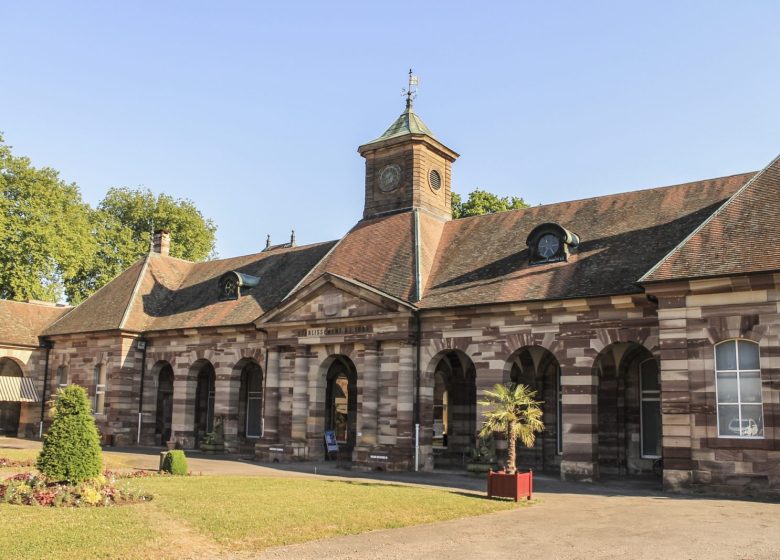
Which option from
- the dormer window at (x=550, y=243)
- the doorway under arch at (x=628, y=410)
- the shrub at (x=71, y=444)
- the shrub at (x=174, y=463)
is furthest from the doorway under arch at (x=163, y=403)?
the doorway under arch at (x=628, y=410)

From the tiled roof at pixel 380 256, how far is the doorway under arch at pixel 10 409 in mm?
19941

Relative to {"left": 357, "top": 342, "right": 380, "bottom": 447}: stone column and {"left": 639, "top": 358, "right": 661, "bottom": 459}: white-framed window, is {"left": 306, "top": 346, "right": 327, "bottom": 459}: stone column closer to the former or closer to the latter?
{"left": 357, "top": 342, "right": 380, "bottom": 447}: stone column

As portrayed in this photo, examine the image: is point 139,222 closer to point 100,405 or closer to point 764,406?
point 100,405

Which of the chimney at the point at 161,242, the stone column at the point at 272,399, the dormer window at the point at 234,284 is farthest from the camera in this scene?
the chimney at the point at 161,242

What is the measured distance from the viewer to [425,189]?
116 ft

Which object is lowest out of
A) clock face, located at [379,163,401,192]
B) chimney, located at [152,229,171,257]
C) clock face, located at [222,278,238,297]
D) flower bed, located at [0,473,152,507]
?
flower bed, located at [0,473,152,507]

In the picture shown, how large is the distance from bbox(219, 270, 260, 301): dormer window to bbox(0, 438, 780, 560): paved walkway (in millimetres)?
19696

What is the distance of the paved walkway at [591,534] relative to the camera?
498 inches

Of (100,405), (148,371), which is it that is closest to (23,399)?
(100,405)

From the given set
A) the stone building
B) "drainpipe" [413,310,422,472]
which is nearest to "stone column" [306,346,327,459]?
the stone building

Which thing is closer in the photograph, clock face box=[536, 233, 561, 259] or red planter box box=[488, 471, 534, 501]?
red planter box box=[488, 471, 534, 501]

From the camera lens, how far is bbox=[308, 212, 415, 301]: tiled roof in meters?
30.5

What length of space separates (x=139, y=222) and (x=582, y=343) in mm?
44540

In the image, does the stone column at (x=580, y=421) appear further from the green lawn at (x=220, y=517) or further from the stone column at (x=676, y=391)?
the green lawn at (x=220, y=517)
